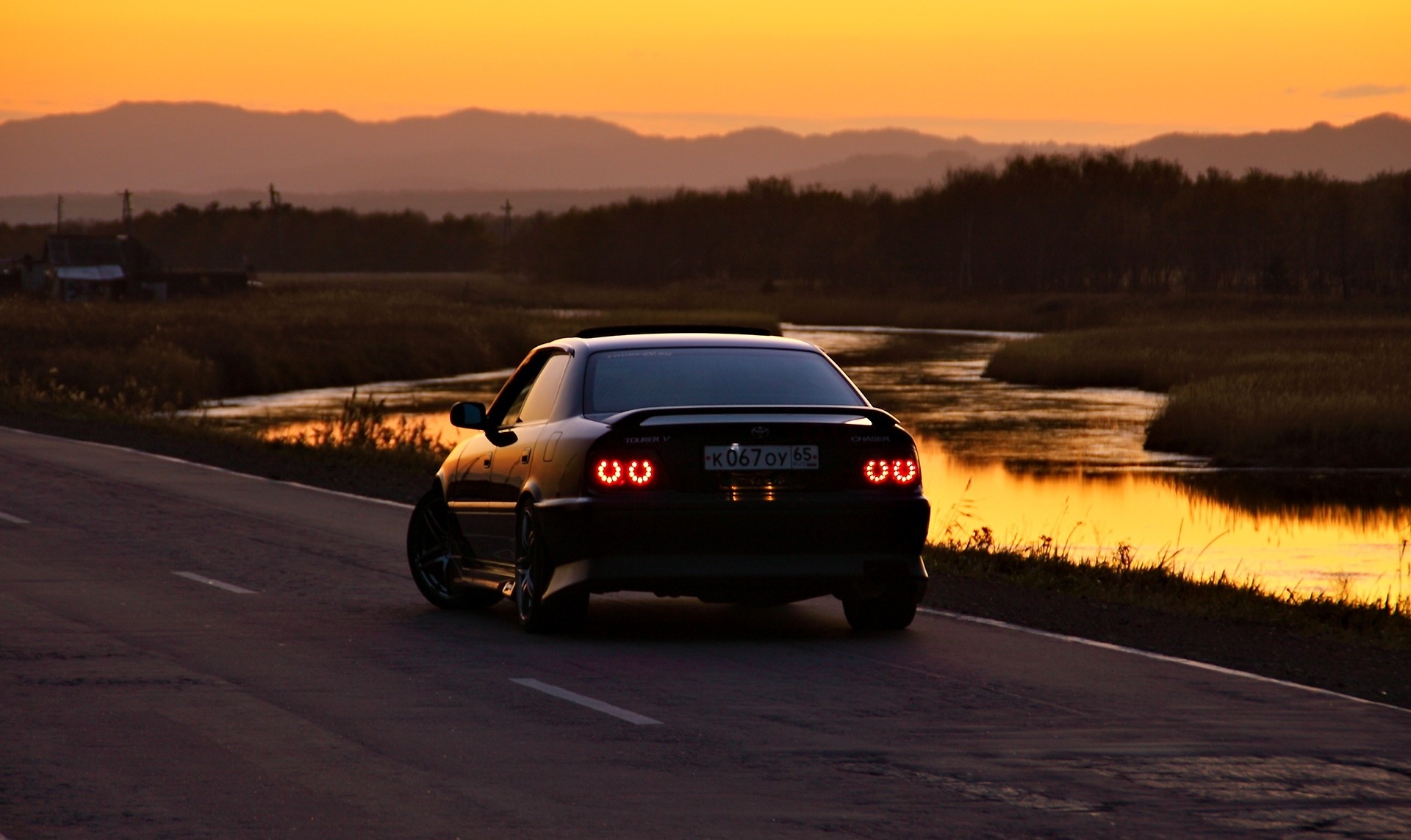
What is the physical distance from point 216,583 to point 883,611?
483cm

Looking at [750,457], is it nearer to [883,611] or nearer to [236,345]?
[883,611]

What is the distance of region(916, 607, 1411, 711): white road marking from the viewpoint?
30.7 feet

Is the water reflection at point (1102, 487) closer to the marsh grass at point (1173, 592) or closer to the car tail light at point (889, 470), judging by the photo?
the marsh grass at point (1173, 592)

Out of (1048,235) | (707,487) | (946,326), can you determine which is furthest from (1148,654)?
Answer: (1048,235)

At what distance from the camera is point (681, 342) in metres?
11.0

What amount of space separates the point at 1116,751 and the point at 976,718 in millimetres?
802

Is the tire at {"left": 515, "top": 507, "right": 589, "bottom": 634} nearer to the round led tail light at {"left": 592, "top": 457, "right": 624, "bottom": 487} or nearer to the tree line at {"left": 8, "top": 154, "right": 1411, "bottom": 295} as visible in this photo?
the round led tail light at {"left": 592, "top": 457, "right": 624, "bottom": 487}

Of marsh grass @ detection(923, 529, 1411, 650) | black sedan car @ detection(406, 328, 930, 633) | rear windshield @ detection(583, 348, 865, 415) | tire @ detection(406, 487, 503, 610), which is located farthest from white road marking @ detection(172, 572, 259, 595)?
marsh grass @ detection(923, 529, 1411, 650)

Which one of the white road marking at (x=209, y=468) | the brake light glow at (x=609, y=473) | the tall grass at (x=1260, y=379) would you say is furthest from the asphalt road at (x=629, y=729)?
the tall grass at (x=1260, y=379)

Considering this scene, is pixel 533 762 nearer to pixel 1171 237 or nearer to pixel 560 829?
pixel 560 829

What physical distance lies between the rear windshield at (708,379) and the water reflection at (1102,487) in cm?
791

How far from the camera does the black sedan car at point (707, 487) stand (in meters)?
9.86

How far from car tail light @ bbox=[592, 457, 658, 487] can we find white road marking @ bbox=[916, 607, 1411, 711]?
2688 millimetres

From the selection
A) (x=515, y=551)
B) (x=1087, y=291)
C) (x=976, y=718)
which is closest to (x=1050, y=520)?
(x=515, y=551)
